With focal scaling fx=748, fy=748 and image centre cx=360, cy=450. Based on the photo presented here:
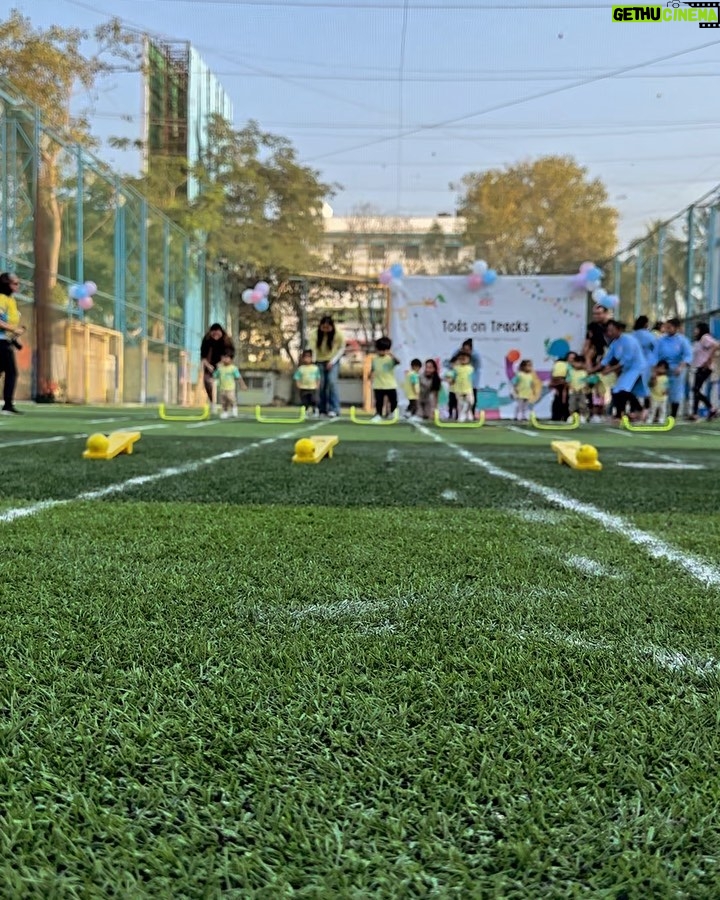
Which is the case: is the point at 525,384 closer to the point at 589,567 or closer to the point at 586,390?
the point at 586,390

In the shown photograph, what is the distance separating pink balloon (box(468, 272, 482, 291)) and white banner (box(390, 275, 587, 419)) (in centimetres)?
12

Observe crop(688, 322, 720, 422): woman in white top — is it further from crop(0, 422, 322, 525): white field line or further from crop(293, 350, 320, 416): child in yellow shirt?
crop(0, 422, 322, 525): white field line

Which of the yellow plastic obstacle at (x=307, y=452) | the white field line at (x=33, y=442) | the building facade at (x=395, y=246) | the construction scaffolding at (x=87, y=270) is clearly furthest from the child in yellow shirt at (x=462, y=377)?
the building facade at (x=395, y=246)

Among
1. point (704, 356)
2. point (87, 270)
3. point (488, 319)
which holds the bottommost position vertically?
point (704, 356)

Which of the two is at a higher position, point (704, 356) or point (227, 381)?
point (704, 356)

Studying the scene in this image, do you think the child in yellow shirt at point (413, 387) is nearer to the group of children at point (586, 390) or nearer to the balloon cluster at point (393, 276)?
the balloon cluster at point (393, 276)

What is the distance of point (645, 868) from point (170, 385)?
90.0 feet

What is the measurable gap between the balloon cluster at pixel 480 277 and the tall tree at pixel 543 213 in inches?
607

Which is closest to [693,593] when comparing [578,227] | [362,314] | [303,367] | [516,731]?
[516,731]

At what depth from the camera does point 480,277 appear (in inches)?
725

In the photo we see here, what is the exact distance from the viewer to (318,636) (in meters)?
1.61

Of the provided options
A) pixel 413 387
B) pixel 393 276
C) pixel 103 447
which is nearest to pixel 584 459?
pixel 103 447

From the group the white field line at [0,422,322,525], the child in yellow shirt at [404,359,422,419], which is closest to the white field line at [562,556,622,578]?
the white field line at [0,422,322,525]

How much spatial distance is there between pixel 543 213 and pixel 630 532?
33.3m
